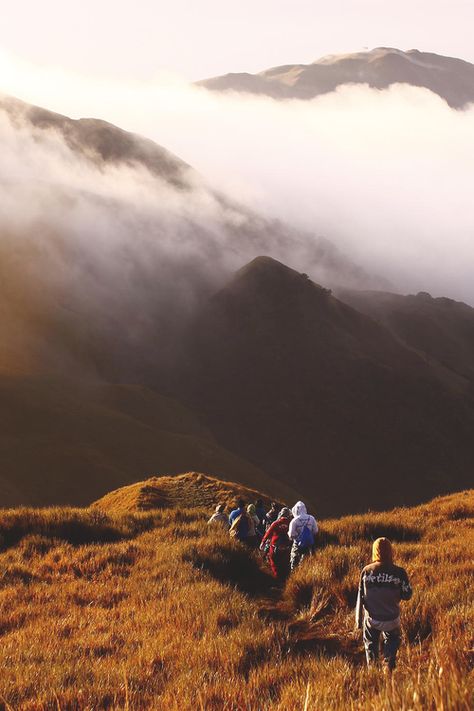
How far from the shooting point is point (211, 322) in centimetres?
11662

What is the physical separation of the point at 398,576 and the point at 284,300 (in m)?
109

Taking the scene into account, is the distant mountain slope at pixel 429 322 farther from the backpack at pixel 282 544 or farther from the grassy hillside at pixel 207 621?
the grassy hillside at pixel 207 621

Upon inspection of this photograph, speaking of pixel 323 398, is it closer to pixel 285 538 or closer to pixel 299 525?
pixel 285 538

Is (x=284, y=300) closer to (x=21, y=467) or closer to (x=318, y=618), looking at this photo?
(x=21, y=467)

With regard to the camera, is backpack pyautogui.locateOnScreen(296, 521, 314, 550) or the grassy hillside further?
backpack pyautogui.locateOnScreen(296, 521, 314, 550)

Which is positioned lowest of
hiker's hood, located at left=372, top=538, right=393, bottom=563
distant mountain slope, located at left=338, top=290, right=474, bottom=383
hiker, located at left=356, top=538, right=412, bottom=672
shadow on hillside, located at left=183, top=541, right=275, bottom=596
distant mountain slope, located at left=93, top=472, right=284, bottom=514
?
distant mountain slope, located at left=93, top=472, right=284, bottom=514

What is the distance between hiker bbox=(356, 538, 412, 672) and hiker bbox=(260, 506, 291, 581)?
528 centimetres

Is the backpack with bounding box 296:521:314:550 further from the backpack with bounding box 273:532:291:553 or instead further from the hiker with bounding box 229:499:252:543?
the hiker with bounding box 229:499:252:543

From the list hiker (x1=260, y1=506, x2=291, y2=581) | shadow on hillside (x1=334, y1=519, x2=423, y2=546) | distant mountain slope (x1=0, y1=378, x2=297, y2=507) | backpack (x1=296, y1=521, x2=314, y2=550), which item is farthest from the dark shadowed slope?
backpack (x1=296, y1=521, x2=314, y2=550)

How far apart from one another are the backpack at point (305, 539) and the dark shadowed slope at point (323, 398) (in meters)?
60.4

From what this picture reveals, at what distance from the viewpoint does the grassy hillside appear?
4.12 metres

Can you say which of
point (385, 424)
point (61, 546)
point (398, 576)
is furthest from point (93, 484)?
point (385, 424)

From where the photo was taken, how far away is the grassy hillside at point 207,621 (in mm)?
4125

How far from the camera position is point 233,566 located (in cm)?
1133
